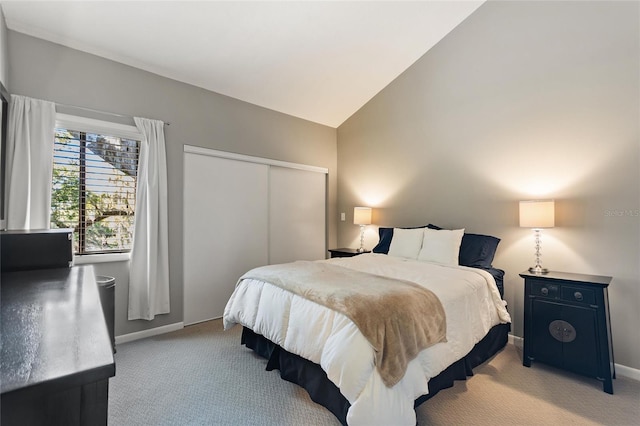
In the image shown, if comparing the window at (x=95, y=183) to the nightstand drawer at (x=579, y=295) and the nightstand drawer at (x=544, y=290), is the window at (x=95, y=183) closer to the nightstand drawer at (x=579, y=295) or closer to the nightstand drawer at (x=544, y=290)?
the nightstand drawer at (x=544, y=290)

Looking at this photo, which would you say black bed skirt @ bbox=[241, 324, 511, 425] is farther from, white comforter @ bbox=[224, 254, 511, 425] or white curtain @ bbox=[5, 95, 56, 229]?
white curtain @ bbox=[5, 95, 56, 229]

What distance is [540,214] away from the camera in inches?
104

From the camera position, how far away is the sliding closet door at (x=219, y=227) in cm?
350

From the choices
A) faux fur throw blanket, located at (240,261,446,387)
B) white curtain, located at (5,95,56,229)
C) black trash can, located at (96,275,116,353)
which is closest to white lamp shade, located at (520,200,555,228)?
faux fur throw blanket, located at (240,261,446,387)

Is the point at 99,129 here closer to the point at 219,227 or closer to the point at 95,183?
the point at 95,183

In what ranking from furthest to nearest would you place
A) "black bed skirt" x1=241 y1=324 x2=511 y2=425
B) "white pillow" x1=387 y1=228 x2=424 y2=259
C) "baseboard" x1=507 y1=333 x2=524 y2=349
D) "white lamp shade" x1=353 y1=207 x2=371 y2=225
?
"white lamp shade" x1=353 y1=207 x2=371 y2=225 < "white pillow" x1=387 y1=228 x2=424 y2=259 < "baseboard" x1=507 y1=333 x2=524 y2=349 < "black bed skirt" x1=241 y1=324 x2=511 y2=425

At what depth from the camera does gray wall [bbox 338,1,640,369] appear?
247 centimetres

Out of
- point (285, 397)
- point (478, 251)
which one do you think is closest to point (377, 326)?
point (285, 397)

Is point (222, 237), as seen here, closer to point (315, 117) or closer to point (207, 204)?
point (207, 204)

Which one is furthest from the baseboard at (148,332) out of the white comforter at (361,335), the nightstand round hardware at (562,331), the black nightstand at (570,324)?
the nightstand round hardware at (562,331)

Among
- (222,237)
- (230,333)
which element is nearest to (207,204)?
(222,237)

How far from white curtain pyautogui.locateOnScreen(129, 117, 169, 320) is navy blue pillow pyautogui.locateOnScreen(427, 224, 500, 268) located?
306 cm

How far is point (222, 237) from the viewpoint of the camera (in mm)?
3766

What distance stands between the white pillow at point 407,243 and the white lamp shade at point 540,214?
1.02 m
